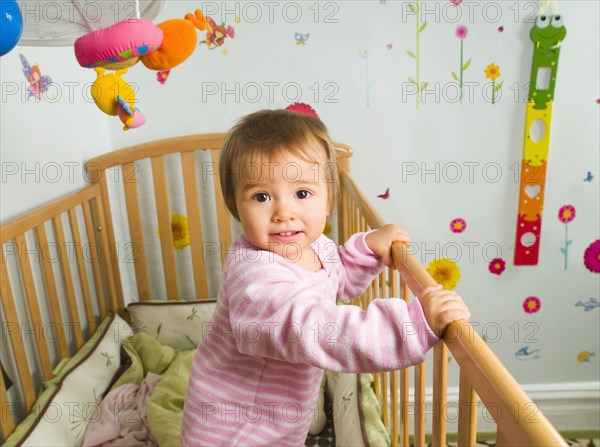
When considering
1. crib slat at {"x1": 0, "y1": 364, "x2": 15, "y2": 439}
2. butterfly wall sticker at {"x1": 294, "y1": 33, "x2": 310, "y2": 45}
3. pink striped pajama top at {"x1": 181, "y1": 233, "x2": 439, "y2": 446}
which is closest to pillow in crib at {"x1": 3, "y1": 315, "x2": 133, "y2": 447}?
crib slat at {"x1": 0, "y1": 364, "x2": 15, "y2": 439}

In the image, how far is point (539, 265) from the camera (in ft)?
5.80

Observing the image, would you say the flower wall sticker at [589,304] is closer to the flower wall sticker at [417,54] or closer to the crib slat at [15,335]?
the flower wall sticker at [417,54]

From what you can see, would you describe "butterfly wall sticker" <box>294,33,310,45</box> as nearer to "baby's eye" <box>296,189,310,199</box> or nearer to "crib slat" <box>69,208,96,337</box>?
"crib slat" <box>69,208,96,337</box>

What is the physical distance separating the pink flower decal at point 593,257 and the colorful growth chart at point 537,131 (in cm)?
17

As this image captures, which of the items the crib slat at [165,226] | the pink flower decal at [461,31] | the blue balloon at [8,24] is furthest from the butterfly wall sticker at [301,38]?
the blue balloon at [8,24]

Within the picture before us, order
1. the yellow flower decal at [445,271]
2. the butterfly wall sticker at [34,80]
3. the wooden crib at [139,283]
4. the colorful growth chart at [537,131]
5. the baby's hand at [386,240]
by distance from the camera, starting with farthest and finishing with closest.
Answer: the yellow flower decal at [445,271] → the colorful growth chart at [537,131] → the butterfly wall sticker at [34,80] → the baby's hand at [386,240] → the wooden crib at [139,283]

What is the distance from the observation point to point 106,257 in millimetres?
1611

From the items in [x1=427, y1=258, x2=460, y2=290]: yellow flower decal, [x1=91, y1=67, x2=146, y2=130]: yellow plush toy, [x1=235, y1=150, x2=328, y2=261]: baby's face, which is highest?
[x1=91, y1=67, x2=146, y2=130]: yellow plush toy

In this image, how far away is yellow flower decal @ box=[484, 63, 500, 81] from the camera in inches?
62.1

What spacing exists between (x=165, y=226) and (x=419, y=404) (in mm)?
1222

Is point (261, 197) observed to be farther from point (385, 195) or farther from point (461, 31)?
point (461, 31)

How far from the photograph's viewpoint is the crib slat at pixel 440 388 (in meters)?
0.55

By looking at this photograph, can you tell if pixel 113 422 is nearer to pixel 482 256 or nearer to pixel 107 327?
pixel 107 327

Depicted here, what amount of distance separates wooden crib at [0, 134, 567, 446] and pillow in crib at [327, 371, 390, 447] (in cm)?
3
